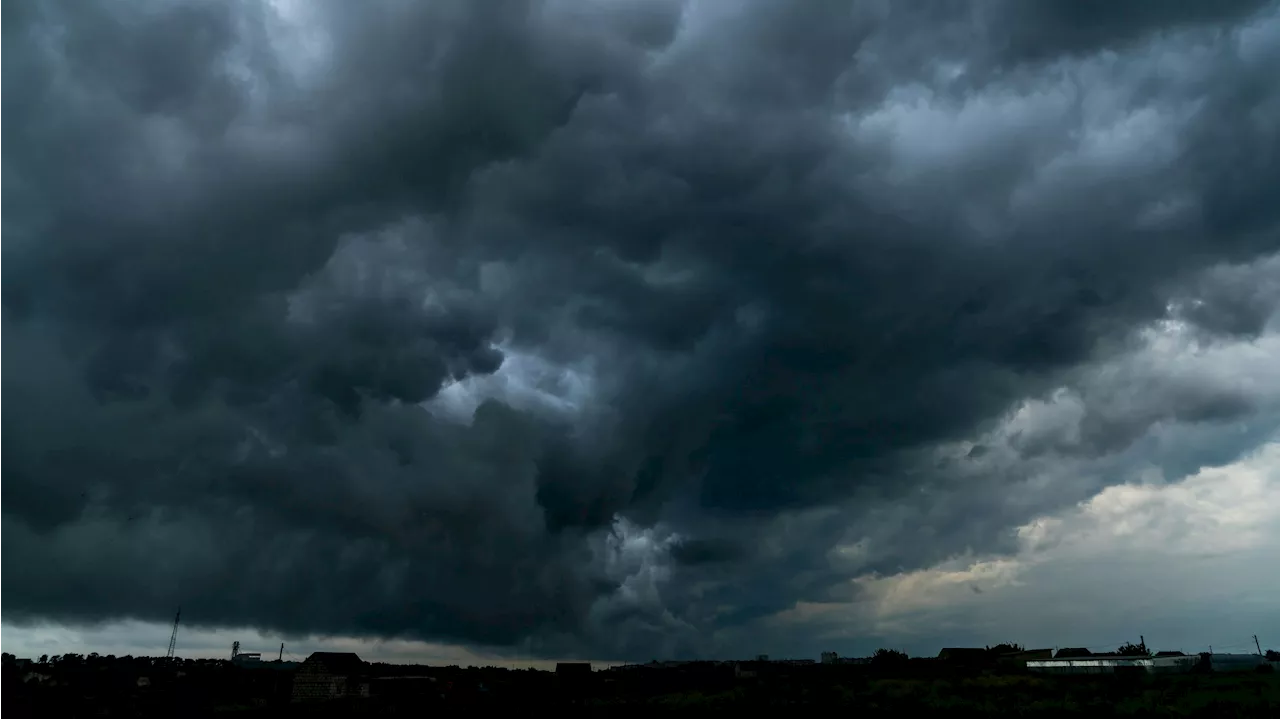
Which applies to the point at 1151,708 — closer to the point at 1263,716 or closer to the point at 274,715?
the point at 1263,716

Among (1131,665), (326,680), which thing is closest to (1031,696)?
(1131,665)

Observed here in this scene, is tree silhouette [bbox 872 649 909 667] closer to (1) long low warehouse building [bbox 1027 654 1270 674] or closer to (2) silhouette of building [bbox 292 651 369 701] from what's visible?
(1) long low warehouse building [bbox 1027 654 1270 674]

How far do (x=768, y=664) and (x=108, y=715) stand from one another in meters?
139

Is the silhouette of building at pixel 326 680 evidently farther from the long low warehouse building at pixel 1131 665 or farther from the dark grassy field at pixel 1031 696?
the long low warehouse building at pixel 1131 665

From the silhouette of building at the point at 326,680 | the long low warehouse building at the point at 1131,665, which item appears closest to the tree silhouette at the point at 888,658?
the long low warehouse building at the point at 1131,665

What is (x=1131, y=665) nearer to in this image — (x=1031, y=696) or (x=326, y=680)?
(x=1031, y=696)

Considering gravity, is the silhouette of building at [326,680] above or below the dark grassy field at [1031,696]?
above

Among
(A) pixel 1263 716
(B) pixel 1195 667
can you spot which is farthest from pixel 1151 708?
(B) pixel 1195 667

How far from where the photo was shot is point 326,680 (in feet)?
398

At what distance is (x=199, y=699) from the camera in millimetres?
114562

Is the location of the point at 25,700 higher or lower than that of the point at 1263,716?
higher

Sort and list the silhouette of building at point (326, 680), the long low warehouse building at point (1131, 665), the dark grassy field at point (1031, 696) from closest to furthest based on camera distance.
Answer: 1. the dark grassy field at point (1031, 696)
2. the long low warehouse building at point (1131, 665)
3. the silhouette of building at point (326, 680)

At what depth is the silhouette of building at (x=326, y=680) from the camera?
393 ft

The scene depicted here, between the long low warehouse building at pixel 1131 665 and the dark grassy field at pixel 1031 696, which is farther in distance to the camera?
the long low warehouse building at pixel 1131 665
